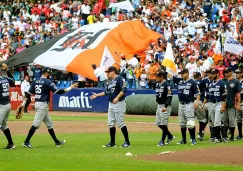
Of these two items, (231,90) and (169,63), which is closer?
(231,90)

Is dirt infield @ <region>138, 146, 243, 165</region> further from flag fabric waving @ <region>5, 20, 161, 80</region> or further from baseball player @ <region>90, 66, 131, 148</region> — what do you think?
flag fabric waving @ <region>5, 20, 161, 80</region>

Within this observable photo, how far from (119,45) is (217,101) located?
20.9m

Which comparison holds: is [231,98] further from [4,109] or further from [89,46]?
[89,46]

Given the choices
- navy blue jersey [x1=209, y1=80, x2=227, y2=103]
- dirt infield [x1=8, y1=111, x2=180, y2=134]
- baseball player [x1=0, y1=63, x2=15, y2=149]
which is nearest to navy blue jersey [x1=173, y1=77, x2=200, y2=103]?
navy blue jersey [x1=209, y1=80, x2=227, y2=103]

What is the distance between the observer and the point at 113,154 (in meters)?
→ 17.7

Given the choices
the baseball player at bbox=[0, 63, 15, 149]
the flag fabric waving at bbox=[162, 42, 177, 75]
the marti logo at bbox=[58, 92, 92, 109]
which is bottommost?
the marti logo at bbox=[58, 92, 92, 109]

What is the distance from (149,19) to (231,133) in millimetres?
22588

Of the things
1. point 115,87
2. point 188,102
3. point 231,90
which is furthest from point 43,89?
point 231,90

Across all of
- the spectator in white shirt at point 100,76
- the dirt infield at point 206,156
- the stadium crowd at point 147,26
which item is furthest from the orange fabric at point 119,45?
the dirt infield at point 206,156

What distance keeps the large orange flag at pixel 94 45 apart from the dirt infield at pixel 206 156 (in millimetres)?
21521

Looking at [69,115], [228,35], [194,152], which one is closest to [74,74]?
[69,115]

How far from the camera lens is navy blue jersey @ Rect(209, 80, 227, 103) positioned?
20.7m

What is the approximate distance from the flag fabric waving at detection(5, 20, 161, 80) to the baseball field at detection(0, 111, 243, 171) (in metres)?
14.4

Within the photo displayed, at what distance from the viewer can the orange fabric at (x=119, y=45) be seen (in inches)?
1560
